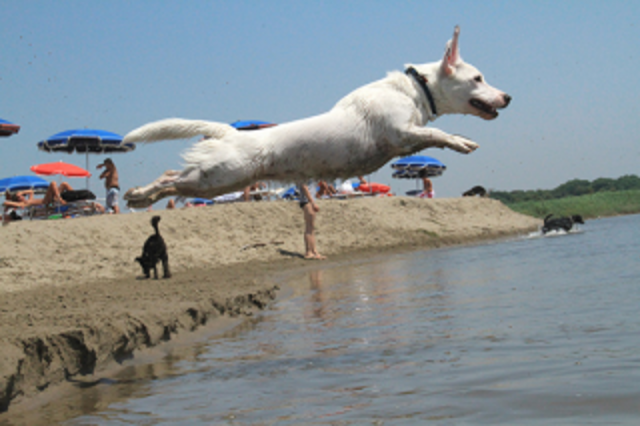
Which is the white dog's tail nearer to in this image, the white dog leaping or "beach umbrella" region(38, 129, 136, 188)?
the white dog leaping

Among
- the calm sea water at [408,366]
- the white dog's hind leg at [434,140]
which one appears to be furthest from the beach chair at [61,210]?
the white dog's hind leg at [434,140]

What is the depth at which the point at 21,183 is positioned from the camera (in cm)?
2589

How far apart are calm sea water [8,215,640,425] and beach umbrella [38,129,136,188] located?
380 inches

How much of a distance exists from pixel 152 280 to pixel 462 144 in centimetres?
882

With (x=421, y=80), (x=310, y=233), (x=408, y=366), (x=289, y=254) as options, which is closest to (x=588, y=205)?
(x=289, y=254)

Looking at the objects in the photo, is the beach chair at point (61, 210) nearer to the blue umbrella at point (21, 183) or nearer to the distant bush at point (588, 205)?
the blue umbrella at point (21, 183)

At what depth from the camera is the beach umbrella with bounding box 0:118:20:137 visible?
18.7m

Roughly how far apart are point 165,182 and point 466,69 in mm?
2434

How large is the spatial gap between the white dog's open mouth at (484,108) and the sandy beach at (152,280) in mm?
4066

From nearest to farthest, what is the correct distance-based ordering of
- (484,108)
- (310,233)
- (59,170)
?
(484,108) < (310,233) < (59,170)

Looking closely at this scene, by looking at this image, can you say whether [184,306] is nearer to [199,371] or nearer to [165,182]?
[199,371]

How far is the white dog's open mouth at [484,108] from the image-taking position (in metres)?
5.07

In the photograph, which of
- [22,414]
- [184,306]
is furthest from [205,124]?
[184,306]

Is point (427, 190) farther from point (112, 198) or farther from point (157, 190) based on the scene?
point (157, 190)
